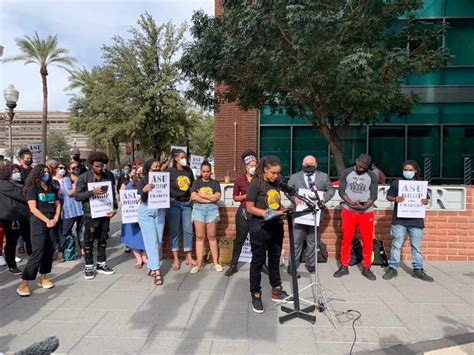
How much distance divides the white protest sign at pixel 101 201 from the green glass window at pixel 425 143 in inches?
491

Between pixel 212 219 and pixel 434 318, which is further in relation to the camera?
pixel 212 219

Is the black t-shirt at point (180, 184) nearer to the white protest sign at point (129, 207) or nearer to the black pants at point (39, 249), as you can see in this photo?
the white protest sign at point (129, 207)

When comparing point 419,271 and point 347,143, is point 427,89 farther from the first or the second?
point 419,271

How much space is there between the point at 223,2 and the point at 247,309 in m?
6.63

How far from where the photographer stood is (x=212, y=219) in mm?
6582

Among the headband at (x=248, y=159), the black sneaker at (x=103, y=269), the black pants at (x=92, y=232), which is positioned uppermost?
the headband at (x=248, y=159)

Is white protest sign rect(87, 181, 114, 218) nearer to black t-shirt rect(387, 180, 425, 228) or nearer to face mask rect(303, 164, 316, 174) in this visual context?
face mask rect(303, 164, 316, 174)

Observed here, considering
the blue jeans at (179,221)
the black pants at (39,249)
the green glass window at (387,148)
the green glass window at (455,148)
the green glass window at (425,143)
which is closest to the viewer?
the black pants at (39,249)

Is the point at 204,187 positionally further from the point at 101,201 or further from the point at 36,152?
the point at 36,152

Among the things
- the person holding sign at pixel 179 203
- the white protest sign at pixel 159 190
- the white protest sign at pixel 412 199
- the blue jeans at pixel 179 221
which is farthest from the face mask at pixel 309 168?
the white protest sign at pixel 159 190

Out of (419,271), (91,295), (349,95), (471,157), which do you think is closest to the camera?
(91,295)

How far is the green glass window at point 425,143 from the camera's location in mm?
15016

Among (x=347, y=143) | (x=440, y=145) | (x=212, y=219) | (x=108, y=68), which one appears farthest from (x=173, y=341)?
(x=108, y=68)

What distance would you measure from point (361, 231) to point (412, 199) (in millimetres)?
939
